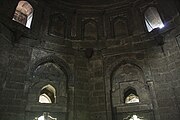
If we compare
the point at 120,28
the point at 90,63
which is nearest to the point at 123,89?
the point at 90,63

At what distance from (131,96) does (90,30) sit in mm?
4455

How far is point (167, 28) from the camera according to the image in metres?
10.1

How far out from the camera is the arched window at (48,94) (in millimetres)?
9904

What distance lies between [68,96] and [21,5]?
5.66 metres

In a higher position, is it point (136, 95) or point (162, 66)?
point (162, 66)

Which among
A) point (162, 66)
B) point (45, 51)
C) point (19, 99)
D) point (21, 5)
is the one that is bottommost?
point (19, 99)

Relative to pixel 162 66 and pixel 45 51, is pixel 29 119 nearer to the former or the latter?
pixel 45 51

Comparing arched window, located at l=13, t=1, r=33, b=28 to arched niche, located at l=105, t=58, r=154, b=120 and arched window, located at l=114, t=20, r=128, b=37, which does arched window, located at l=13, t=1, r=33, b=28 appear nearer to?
arched window, located at l=114, t=20, r=128, b=37

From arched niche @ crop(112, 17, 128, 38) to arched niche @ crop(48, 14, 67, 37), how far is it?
113 inches

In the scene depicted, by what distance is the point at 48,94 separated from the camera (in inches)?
401

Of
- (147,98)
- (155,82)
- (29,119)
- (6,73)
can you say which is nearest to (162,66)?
(155,82)

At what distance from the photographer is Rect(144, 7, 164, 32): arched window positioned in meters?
11.6

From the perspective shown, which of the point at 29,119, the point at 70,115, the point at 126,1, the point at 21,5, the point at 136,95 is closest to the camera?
the point at 29,119

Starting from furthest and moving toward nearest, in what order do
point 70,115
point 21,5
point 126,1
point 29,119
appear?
point 126,1
point 21,5
point 70,115
point 29,119
